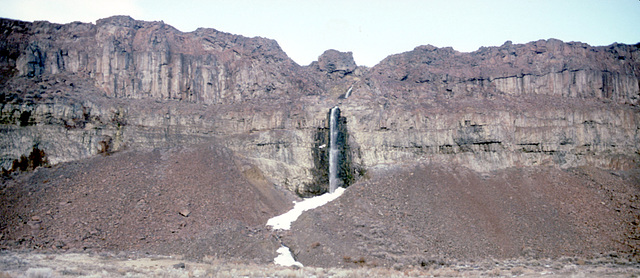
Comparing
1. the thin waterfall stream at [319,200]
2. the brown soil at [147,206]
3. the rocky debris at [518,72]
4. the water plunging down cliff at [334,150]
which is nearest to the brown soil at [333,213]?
the brown soil at [147,206]

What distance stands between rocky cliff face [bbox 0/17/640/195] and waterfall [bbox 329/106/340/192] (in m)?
0.74

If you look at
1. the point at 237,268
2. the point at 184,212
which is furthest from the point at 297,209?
the point at 237,268

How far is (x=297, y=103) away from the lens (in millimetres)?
46500

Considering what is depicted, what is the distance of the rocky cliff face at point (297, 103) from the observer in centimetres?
4012

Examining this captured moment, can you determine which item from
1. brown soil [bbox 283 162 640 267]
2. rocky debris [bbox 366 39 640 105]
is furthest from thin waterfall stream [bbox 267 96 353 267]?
rocky debris [bbox 366 39 640 105]

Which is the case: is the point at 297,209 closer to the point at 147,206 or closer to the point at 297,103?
the point at 147,206

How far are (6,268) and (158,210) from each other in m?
12.8

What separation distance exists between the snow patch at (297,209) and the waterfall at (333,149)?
31.2 inches

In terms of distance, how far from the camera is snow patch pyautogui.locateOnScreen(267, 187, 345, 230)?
117ft

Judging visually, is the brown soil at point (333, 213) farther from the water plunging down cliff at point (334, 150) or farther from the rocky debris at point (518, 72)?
the rocky debris at point (518, 72)

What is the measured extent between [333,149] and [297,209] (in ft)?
24.5

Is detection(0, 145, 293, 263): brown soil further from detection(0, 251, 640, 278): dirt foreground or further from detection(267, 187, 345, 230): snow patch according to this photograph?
detection(0, 251, 640, 278): dirt foreground

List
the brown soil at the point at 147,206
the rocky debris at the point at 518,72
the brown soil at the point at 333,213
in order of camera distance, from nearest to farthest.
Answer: the brown soil at the point at 147,206
the brown soil at the point at 333,213
the rocky debris at the point at 518,72

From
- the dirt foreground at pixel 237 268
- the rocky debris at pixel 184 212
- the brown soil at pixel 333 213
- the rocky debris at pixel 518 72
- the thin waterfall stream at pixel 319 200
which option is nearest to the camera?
the dirt foreground at pixel 237 268
